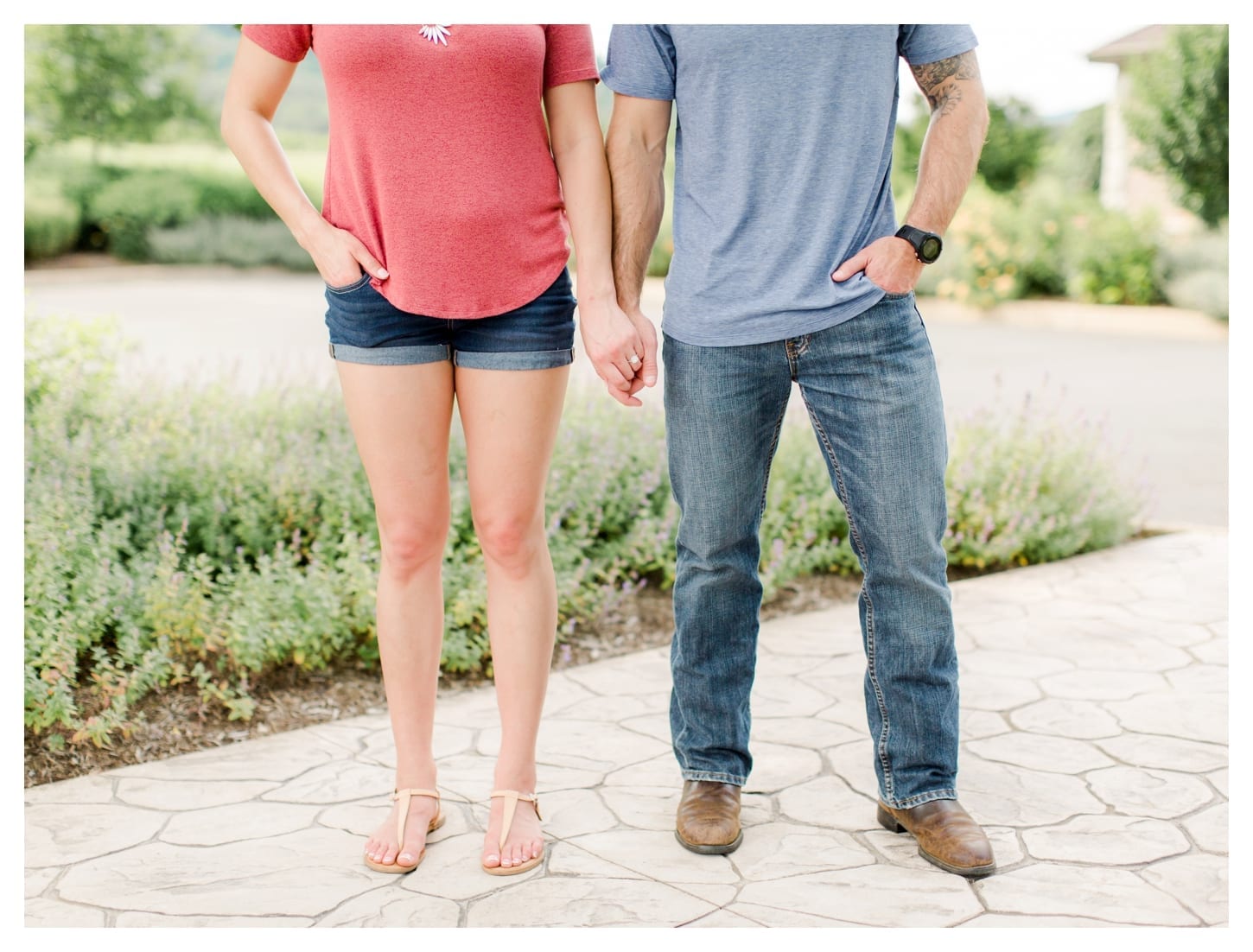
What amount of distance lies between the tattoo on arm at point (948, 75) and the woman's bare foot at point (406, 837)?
174cm

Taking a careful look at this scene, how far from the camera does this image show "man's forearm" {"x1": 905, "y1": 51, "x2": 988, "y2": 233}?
2254 millimetres

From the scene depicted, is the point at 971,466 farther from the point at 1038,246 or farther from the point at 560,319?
the point at 1038,246

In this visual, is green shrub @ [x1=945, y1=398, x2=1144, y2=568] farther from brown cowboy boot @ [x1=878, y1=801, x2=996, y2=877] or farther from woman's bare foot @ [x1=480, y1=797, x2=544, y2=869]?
woman's bare foot @ [x1=480, y1=797, x2=544, y2=869]

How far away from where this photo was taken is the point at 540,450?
2.30 meters

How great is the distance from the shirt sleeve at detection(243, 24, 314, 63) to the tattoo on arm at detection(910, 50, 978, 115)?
115 centimetres

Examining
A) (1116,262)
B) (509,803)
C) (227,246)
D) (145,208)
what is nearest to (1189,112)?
(1116,262)

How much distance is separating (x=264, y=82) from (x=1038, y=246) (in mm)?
13633

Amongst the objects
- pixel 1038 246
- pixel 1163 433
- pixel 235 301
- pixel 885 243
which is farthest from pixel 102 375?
pixel 1038 246

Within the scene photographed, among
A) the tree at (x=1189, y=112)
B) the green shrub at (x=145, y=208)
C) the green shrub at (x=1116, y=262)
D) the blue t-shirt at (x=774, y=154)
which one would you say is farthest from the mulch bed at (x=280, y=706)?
the green shrub at (x=145, y=208)

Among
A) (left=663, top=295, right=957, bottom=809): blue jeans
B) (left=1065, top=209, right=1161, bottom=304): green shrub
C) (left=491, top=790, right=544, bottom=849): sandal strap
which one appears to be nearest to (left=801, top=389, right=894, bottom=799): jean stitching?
(left=663, top=295, right=957, bottom=809): blue jeans

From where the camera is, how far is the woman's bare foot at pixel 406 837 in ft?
7.81

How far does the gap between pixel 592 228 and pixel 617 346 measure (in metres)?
0.23

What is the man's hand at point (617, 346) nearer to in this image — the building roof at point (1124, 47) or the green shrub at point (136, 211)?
the building roof at point (1124, 47)
